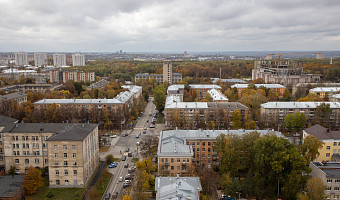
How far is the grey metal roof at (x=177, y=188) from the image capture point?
19812 mm

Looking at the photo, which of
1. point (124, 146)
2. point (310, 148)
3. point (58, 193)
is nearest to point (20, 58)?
point (124, 146)

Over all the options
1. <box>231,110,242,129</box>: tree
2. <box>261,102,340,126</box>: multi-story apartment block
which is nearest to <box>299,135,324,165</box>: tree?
<box>231,110,242,129</box>: tree

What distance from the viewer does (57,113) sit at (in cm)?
4625

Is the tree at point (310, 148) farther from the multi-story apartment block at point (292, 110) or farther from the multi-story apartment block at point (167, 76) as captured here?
the multi-story apartment block at point (167, 76)

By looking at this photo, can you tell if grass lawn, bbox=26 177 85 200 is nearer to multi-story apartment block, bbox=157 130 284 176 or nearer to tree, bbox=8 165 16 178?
tree, bbox=8 165 16 178

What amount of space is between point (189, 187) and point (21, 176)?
54.6 ft

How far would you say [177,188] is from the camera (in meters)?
20.6

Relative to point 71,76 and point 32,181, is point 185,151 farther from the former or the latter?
point 71,76

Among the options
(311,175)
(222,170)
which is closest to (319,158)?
(311,175)

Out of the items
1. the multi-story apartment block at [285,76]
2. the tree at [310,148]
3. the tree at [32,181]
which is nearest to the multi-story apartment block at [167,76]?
the multi-story apartment block at [285,76]

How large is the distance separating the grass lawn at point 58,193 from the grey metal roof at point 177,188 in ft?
28.2

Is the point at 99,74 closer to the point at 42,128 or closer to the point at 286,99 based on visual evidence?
the point at 286,99

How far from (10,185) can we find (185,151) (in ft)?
52.2

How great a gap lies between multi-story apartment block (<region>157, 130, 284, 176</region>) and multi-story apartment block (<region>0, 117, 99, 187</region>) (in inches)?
284
